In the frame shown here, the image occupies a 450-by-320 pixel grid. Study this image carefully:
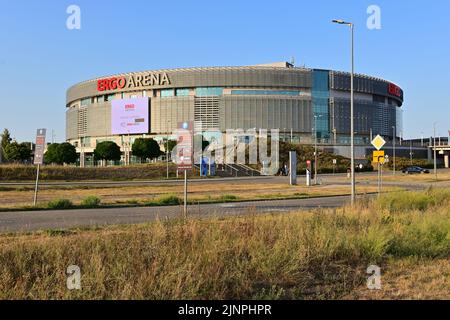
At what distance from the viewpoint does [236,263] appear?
669 cm

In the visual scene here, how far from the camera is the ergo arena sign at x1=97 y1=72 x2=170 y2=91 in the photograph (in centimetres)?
12988

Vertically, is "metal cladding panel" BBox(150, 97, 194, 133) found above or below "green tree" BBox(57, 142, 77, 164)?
above

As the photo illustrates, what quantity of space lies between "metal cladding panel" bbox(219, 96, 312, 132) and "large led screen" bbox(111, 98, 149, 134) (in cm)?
2236

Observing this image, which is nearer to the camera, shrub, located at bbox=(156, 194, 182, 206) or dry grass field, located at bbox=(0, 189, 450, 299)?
dry grass field, located at bbox=(0, 189, 450, 299)

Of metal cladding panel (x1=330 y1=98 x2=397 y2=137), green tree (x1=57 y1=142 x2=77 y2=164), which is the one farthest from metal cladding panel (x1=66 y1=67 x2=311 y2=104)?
green tree (x1=57 y1=142 x2=77 y2=164)

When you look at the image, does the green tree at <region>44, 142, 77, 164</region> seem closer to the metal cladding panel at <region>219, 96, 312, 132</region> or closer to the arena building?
the arena building

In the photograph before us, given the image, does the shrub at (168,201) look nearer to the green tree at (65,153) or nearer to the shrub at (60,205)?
the shrub at (60,205)

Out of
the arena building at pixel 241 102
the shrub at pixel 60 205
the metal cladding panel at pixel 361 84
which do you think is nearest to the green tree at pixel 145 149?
the arena building at pixel 241 102

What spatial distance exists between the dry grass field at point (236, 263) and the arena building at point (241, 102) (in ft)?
380

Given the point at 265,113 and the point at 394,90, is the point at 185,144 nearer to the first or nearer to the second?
the point at 265,113

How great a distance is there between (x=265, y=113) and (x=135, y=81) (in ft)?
125

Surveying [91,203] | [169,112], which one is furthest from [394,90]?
[91,203]

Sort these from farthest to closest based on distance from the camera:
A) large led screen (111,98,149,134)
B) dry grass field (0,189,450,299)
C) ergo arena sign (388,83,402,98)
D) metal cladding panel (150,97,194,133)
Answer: ergo arena sign (388,83,402,98) < large led screen (111,98,149,134) < metal cladding panel (150,97,194,133) < dry grass field (0,189,450,299)
